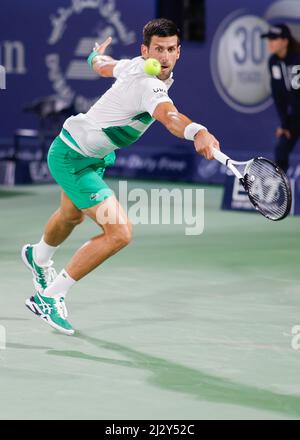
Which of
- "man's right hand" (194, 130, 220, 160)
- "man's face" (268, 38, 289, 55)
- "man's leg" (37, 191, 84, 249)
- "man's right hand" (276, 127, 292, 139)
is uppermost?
"man's right hand" (194, 130, 220, 160)

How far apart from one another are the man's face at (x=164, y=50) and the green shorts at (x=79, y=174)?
84cm

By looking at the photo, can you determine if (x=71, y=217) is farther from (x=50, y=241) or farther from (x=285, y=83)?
(x=285, y=83)

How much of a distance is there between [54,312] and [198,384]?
1.59 metres

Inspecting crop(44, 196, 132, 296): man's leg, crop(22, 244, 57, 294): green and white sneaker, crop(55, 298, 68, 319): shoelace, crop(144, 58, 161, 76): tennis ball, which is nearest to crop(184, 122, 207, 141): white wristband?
crop(144, 58, 161, 76): tennis ball

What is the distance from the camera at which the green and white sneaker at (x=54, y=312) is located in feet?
24.8

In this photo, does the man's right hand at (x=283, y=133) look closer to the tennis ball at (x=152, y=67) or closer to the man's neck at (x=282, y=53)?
the man's neck at (x=282, y=53)

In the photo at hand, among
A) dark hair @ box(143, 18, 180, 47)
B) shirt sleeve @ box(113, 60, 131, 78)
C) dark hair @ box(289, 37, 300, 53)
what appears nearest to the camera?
dark hair @ box(143, 18, 180, 47)

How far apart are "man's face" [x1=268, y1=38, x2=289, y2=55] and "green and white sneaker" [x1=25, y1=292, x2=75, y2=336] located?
8914 mm

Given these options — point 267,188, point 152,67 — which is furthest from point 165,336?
point 152,67

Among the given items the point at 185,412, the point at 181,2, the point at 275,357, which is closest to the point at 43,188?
the point at 181,2

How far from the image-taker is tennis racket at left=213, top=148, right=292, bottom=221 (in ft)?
22.0

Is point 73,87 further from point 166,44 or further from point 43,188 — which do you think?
point 166,44

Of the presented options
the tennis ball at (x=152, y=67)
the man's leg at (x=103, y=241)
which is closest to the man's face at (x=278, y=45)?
the man's leg at (x=103, y=241)

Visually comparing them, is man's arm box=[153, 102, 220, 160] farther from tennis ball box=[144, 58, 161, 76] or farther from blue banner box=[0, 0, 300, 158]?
blue banner box=[0, 0, 300, 158]
